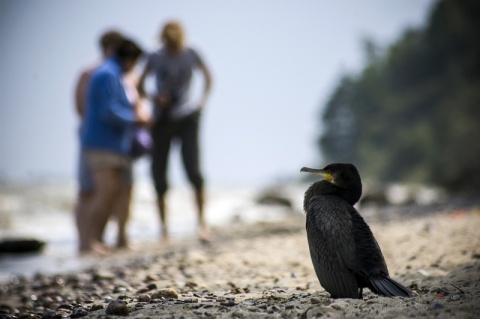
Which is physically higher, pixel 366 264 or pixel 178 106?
pixel 178 106

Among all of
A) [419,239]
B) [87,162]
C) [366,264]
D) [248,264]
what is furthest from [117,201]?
[366,264]

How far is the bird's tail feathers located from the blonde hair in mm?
5068

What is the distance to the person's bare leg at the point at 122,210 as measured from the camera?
748cm

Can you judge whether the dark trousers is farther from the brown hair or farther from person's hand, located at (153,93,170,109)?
the brown hair

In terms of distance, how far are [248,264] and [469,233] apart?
2292 mm

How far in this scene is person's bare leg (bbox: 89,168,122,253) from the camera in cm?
699

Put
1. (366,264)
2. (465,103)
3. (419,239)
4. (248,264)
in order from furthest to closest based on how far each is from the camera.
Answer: (465,103)
(419,239)
(248,264)
(366,264)

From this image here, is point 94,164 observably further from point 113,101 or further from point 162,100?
point 162,100

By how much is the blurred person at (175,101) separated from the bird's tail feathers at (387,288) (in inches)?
182

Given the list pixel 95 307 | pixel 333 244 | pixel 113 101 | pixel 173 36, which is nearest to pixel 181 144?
pixel 113 101

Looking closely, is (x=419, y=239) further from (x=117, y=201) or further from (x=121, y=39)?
(x=121, y=39)

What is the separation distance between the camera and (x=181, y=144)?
723cm

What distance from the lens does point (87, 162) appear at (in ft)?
23.9

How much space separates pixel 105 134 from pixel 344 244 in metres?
4.73
